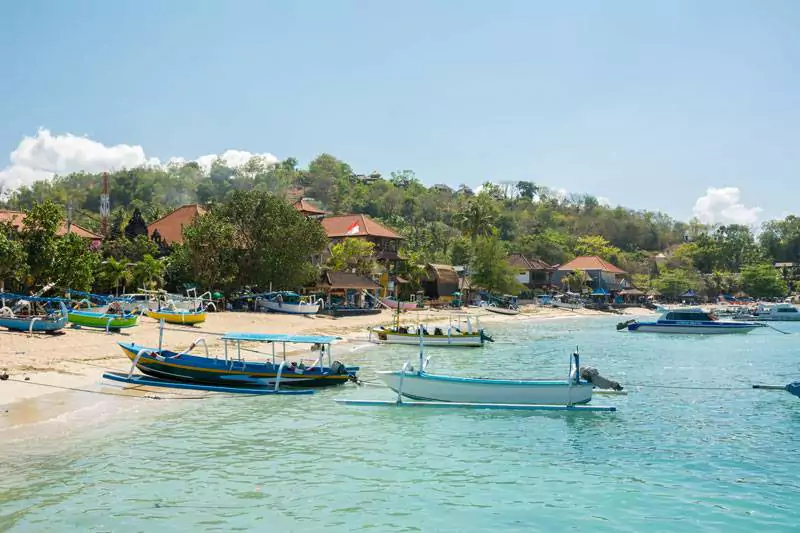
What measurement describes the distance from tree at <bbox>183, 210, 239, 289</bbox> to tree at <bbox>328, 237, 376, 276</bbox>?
14841 mm

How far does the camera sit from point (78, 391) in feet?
70.9

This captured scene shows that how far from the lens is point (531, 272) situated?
4117 inches

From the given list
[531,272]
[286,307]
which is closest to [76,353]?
[286,307]

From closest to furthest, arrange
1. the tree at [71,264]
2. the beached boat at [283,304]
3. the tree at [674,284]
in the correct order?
the tree at [71,264]
the beached boat at [283,304]
the tree at [674,284]

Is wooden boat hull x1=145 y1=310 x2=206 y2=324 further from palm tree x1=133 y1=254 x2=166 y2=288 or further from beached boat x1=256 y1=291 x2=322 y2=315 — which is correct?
beached boat x1=256 y1=291 x2=322 y2=315

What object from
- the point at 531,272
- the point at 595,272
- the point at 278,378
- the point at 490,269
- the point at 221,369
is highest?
the point at 595,272

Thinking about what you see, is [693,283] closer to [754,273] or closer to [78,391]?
[754,273]

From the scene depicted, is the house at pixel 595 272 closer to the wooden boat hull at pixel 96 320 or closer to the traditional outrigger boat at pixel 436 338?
the traditional outrigger boat at pixel 436 338

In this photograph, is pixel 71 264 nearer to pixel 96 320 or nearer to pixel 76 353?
pixel 96 320

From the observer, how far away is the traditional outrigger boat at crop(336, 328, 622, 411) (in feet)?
68.7

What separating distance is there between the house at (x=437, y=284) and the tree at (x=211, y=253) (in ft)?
103

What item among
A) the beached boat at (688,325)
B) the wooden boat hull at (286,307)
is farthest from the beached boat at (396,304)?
the beached boat at (688,325)

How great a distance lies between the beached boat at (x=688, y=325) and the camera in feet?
200

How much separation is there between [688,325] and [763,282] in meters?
72.0
